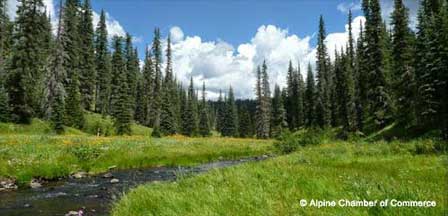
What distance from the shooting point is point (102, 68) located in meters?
78.2

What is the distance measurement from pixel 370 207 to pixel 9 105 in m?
46.0

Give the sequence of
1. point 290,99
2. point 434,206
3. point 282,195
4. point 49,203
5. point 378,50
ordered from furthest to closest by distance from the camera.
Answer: point 290,99 → point 378,50 → point 49,203 → point 282,195 → point 434,206

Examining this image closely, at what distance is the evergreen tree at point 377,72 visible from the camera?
157ft

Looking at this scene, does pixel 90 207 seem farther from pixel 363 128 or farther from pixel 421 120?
pixel 363 128

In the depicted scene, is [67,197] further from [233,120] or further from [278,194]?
[233,120]

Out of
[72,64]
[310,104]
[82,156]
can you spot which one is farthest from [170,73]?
[82,156]

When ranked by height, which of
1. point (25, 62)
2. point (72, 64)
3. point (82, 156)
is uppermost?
point (72, 64)

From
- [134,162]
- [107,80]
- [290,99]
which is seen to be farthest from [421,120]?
[290,99]

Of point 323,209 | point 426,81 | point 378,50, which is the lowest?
point 323,209

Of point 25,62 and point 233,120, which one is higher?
point 25,62

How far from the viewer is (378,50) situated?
48781 mm

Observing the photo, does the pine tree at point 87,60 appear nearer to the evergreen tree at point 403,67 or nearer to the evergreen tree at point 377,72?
the evergreen tree at point 377,72

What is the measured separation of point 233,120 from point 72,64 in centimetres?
5353

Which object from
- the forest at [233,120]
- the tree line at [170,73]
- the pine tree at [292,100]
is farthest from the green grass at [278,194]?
the pine tree at [292,100]
